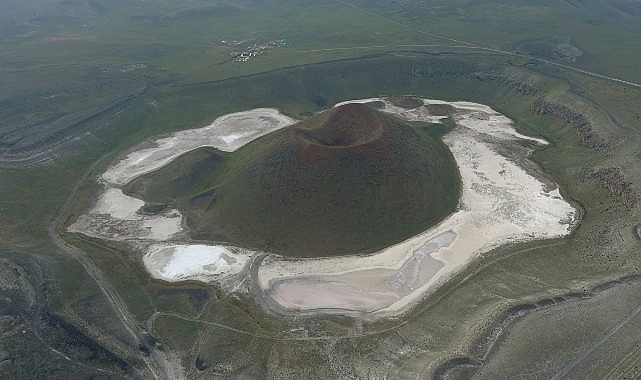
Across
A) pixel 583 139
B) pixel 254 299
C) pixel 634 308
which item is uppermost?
pixel 583 139

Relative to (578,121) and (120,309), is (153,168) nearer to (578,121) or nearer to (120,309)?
(120,309)

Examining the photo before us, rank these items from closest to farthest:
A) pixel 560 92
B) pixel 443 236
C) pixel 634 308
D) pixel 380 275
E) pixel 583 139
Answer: pixel 634 308 < pixel 380 275 < pixel 443 236 < pixel 583 139 < pixel 560 92

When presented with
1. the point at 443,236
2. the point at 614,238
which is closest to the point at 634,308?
the point at 614,238

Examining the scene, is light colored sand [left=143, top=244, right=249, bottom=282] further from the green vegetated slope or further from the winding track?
the winding track

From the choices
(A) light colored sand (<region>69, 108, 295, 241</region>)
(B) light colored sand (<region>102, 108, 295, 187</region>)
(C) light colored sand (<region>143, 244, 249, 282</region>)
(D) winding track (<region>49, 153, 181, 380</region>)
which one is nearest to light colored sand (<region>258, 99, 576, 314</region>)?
(C) light colored sand (<region>143, 244, 249, 282</region>)

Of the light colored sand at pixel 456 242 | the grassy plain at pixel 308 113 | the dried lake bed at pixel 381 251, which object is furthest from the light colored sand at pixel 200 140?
the light colored sand at pixel 456 242

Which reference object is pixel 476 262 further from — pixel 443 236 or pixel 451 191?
pixel 451 191
